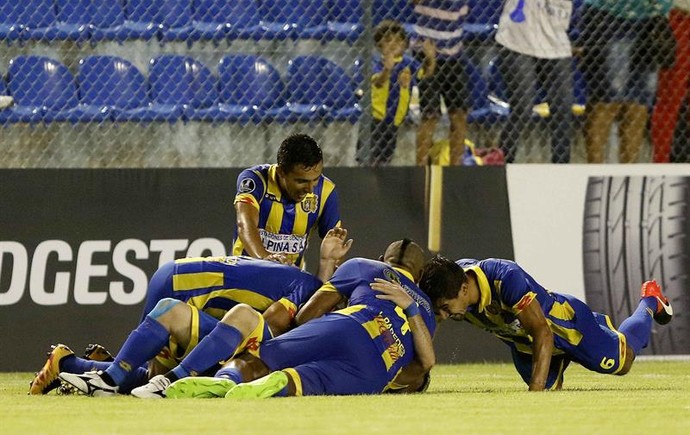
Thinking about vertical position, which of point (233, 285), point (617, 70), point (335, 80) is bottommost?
point (233, 285)

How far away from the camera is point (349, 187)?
37.0ft

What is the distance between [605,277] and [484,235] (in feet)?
3.54

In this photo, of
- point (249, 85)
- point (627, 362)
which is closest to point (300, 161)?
point (627, 362)

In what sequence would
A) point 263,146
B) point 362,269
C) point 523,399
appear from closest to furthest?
point 523,399 → point 362,269 → point 263,146

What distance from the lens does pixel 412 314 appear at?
7352mm

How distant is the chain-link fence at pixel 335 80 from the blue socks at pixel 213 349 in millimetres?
4918

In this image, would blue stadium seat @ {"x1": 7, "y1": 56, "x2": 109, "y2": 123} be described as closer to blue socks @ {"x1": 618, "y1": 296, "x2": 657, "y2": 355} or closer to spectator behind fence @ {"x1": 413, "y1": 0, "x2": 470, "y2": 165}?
spectator behind fence @ {"x1": 413, "y1": 0, "x2": 470, "y2": 165}

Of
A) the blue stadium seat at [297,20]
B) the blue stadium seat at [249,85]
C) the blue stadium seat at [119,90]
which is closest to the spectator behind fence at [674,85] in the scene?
the blue stadium seat at [297,20]

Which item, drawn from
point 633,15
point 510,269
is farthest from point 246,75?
point 510,269

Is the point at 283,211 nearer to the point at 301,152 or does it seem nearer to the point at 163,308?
the point at 301,152

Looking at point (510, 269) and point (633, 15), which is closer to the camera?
point (510, 269)

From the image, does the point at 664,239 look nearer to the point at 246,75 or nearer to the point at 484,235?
the point at 484,235

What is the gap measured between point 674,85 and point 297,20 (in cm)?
353

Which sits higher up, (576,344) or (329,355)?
(329,355)
